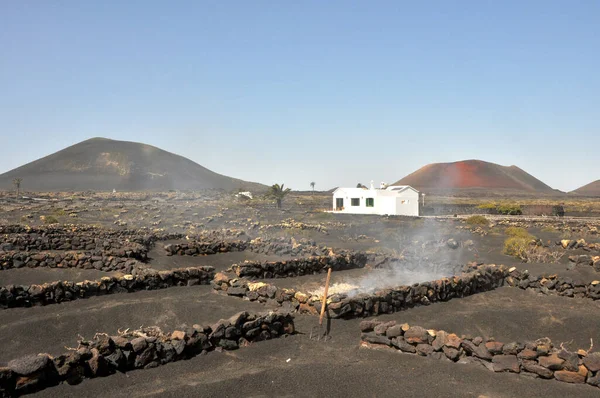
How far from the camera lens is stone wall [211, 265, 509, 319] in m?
12.0

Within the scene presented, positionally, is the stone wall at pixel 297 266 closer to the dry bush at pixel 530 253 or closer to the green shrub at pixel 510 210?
the dry bush at pixel 530 253

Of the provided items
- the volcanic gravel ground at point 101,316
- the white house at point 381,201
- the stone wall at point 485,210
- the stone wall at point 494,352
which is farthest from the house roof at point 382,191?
the stone wall at point 494,352

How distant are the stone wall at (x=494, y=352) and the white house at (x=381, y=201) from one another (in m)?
43.8

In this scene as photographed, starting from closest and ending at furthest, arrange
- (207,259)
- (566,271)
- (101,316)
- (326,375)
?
1. (326,375)
2. (101,316)
3. (566,271)
4. (207,259)

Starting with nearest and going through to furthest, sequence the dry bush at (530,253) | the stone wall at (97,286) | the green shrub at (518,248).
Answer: the stone wall at (97,286) < the dry bush at (530,253) < the green shrub at (518,248)

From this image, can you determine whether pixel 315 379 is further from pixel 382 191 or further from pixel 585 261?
pixel 382 191

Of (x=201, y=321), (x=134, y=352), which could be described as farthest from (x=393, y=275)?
(x=134, y=352)

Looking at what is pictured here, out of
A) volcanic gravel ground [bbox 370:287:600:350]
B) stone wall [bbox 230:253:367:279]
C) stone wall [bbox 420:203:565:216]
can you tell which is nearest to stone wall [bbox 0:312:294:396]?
volcanic gravel ground [bbox 370:287:600:350]

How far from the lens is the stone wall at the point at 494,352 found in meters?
8.13

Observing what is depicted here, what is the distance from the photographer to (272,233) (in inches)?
1366

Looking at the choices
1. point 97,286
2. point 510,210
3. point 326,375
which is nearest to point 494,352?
point 326,375

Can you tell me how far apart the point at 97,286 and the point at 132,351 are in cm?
618

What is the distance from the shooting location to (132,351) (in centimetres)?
852

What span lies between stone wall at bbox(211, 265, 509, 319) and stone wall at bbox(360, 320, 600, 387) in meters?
1.58
